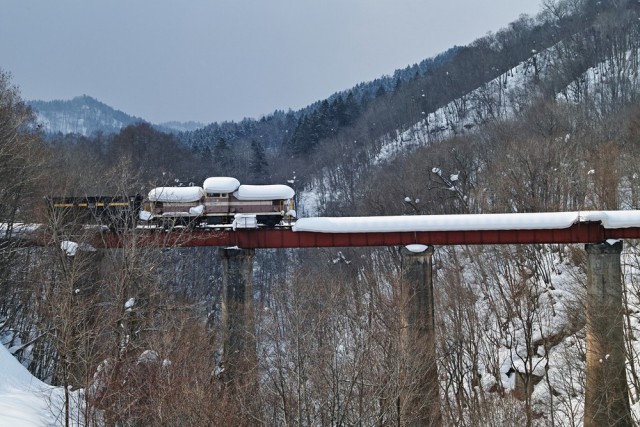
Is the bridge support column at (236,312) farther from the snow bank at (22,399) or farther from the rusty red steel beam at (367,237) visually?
the snow bank at (22,399)

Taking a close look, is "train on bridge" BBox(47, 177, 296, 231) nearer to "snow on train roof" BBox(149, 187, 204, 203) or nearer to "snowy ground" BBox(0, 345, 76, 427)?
"snow on train roof" BBox(149, 187, 204, 203)

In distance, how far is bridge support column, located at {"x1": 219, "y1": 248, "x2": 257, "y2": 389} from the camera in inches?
802

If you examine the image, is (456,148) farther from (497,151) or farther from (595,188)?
(595,188)

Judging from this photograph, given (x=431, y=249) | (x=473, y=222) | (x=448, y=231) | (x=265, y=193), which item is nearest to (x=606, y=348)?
(x=473, y=222)

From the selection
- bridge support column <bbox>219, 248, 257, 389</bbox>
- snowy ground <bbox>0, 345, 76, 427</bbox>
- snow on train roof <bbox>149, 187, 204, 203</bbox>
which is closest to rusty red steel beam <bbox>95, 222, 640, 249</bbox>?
bridge support column <bbox>219, 248, 257, 389</bbox>

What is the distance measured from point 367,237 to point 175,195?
9.80 meters

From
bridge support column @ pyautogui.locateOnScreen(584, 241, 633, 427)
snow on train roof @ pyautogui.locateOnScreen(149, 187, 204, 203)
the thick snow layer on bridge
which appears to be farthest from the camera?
snow on train roof @ pyautogui.locateOnScreen(149, 187, 204, 203)

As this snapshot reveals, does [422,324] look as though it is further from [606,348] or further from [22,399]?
[22,399]

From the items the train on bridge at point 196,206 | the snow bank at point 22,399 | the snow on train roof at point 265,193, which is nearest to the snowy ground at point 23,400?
the snow bank at point 22,399

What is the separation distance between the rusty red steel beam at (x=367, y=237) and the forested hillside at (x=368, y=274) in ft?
3.78

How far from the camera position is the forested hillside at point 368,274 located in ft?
48.1

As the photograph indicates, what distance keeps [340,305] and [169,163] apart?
160 ft

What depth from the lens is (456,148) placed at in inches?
1954

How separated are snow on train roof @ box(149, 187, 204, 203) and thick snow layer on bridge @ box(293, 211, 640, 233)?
5.93 m
